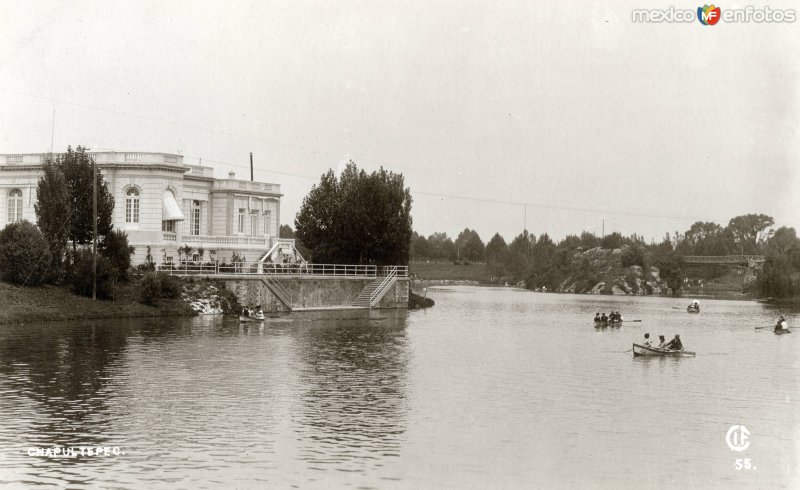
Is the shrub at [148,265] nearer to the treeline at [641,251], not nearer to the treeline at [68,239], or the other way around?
the treeline at [68,239]

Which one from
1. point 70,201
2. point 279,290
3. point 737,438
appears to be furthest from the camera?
point 279,290

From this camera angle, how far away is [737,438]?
24.4 metres

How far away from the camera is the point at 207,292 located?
62281mm

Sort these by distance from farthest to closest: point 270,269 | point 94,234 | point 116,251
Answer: point 270,269 < point 116,251 < point 94,234

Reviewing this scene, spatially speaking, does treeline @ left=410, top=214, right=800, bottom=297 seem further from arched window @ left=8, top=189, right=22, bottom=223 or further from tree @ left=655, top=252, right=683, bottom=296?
arched window @ left=8, top=189, right=22, bottom=223

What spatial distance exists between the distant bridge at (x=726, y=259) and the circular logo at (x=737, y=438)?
367 feet

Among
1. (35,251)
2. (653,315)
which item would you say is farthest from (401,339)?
(653,315)

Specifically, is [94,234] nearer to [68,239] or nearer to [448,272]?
[68,239]

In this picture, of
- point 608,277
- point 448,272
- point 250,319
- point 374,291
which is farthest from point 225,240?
point 448,272

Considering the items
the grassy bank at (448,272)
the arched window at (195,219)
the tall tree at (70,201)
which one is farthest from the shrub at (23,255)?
the grassy bank at (448,272)

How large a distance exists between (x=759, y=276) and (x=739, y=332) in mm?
61902

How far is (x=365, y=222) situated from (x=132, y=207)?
21286 millimetres

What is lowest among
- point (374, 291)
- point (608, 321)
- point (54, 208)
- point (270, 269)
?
point (608, 321)

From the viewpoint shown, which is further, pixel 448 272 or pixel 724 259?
pixel 448 272
